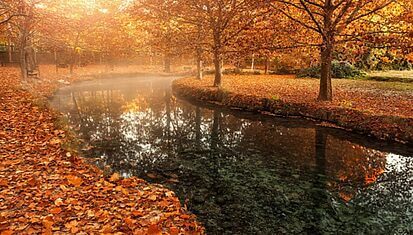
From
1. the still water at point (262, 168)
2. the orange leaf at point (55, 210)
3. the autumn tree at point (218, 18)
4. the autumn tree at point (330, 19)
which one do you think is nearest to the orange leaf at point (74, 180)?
the orange leaf at point (55, 210)

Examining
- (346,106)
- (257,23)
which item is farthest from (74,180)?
(257,23)

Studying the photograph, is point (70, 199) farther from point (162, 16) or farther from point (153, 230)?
point (162, 16)

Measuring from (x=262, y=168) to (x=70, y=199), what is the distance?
592 centimetres

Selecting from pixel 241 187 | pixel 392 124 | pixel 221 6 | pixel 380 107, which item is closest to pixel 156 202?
pixel 241 187

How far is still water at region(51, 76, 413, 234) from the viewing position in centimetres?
670

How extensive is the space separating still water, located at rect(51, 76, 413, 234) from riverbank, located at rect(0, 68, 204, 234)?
86cm

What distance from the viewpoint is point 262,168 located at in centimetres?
966

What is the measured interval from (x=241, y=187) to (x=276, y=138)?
5.41m

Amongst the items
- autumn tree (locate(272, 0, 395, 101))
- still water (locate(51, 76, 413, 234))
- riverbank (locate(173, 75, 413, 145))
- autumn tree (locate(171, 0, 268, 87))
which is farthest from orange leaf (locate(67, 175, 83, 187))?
autumn tree (locate(171, 0, 268, 87))

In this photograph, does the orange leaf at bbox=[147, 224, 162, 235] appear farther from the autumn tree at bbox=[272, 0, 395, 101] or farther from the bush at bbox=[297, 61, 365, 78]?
the bush at bbox=[297, 61, 365, 78]

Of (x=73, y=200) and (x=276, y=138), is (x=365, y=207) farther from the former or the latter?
(x=73, y=200)

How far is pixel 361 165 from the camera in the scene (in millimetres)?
10047

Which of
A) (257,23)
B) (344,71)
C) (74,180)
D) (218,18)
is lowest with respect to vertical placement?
(74,180)

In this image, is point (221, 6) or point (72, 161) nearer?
point (72, 161)
